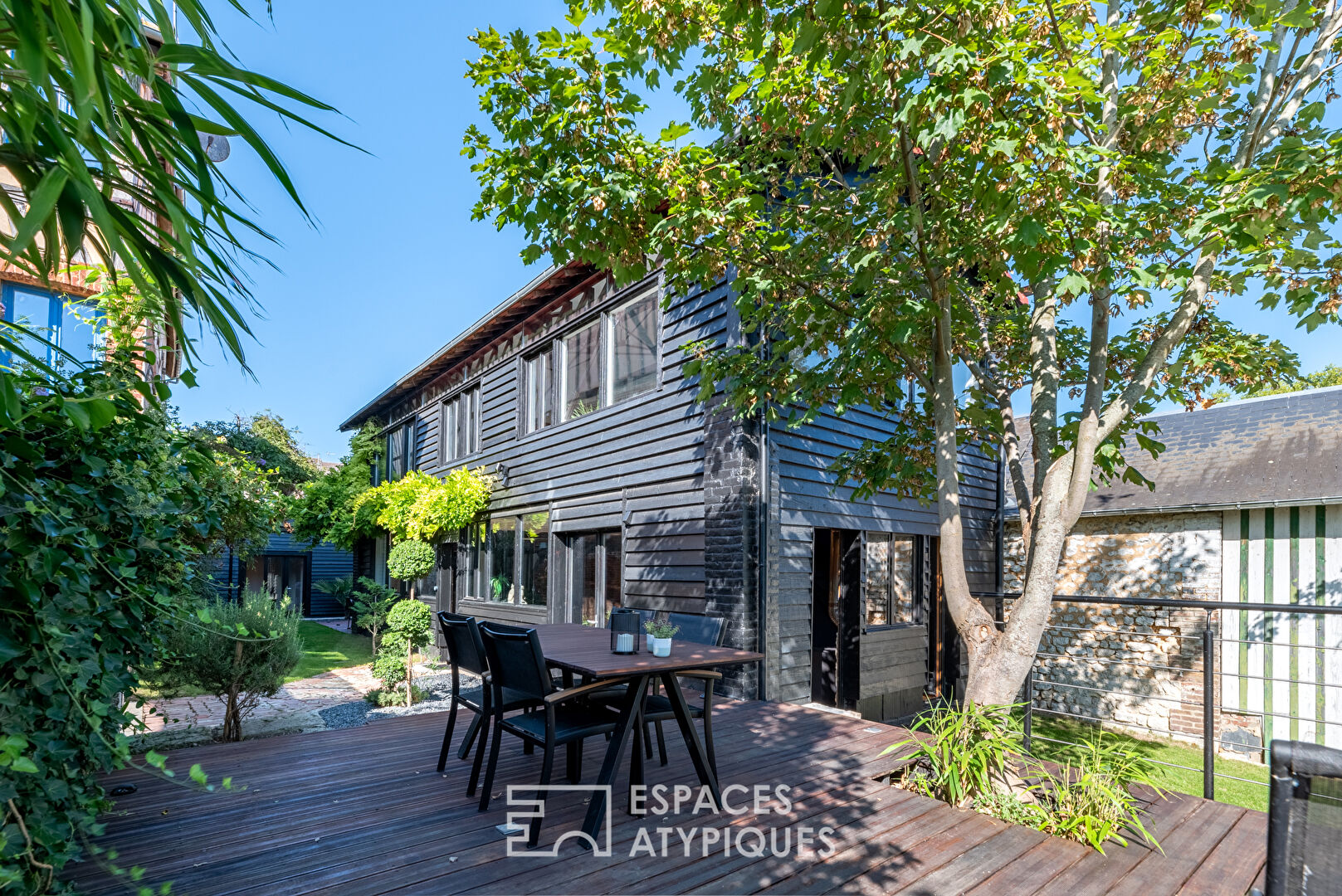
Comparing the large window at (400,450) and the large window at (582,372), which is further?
the large window at (400,450)

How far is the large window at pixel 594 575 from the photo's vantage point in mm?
7488

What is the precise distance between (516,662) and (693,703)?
101 inches

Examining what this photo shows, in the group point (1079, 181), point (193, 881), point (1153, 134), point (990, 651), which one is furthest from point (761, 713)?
point (1153, 134)

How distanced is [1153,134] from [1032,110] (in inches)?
36.9

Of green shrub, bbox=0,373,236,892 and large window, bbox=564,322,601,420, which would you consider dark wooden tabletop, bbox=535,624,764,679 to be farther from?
large window, bbox=564,322,601,420

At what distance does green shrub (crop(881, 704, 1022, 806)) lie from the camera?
3.50m

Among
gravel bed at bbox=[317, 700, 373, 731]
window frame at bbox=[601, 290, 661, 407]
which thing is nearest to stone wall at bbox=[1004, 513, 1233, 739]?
window frame at bbox=[601, 290, 661, 407]

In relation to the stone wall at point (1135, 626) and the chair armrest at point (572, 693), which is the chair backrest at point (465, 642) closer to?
the chair armrest at point (572, 693)

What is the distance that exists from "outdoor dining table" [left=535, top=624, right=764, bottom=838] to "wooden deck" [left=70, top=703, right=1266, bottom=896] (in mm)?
188

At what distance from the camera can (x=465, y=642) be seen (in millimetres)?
3971

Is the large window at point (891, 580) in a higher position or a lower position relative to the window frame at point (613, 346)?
lower

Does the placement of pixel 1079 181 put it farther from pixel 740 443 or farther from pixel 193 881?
pixel 193 881

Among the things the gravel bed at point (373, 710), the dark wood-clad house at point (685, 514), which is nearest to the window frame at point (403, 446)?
the dark wood-clad house at point (685, 514)

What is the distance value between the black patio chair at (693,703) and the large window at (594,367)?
293cm
